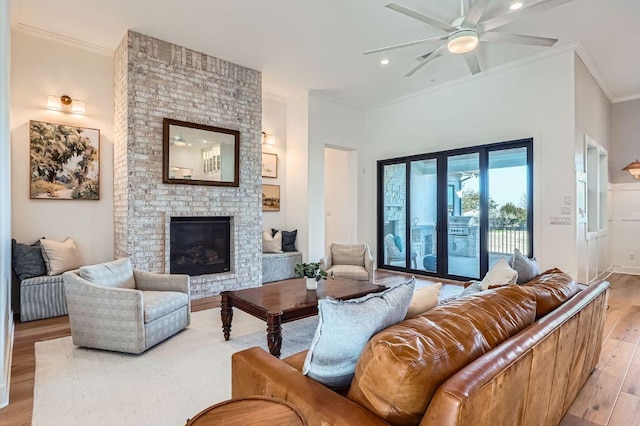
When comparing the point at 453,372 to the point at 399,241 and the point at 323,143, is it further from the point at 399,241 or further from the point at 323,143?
the point at 399,241

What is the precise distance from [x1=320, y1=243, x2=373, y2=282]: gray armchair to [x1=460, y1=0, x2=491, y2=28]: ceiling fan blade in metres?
3.14

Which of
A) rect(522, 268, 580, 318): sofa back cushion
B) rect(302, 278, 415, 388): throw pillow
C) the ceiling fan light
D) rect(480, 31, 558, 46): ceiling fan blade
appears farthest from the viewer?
rect(480, 31, 558, 46): ceiling fan blade

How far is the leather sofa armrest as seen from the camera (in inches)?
41.7

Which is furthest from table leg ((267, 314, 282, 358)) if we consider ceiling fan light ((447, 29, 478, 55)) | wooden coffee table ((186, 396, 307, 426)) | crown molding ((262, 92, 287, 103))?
crown molding ((262, 92, 287, 103))

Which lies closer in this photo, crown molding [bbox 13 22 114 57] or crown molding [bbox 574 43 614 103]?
crown molding [bbox 13 22 114 57]

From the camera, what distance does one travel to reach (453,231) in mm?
6250

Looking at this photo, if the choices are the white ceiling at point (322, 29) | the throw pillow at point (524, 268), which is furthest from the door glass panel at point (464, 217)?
the throw pillow at point (524, 268)

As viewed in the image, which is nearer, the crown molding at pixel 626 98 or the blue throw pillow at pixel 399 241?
the crown molding at pixel 626 98

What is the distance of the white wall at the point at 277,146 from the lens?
6703 millimetres

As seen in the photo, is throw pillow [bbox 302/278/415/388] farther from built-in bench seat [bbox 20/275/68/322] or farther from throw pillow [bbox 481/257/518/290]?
built-in bench seat [bbox 20/275/68/322]

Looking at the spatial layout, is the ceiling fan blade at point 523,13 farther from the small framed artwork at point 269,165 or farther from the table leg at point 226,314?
the small framed artwork at point 269,165

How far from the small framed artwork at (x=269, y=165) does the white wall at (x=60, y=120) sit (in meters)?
2.60

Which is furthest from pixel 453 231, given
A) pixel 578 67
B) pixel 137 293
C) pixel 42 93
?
pixel 42 93

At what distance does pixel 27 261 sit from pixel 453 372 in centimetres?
470
